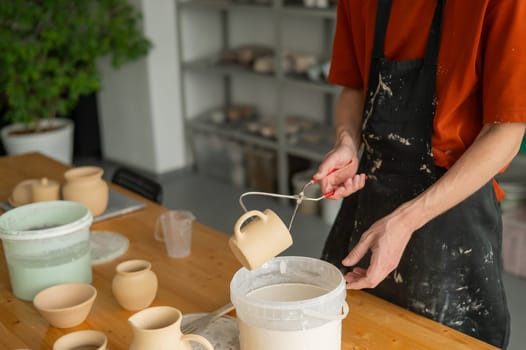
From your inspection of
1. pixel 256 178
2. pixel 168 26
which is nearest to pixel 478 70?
pixel 256 178

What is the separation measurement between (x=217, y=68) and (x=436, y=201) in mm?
3206

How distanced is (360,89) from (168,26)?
2.94 m

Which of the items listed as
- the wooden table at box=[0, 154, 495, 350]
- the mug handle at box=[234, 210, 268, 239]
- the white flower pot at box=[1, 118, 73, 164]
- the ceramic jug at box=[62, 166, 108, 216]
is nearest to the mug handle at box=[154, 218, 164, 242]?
the wooden table at box=[0, 154, 495, 350]

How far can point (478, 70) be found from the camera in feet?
4.40

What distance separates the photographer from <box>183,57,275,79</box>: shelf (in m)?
4.18

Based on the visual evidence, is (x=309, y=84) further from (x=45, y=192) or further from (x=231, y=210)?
(x=45, y=192)

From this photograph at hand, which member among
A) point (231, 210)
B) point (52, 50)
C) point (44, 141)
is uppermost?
point (52, 50)

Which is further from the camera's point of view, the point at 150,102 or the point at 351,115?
the point at 150,102

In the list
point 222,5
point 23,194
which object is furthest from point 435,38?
point 222,5

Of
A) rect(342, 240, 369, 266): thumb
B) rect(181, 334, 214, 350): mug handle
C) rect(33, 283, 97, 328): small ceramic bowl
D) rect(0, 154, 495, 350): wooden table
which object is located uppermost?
rect(342, 240, 369, 266): thumb

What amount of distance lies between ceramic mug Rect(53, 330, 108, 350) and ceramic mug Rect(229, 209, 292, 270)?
312 millimetres

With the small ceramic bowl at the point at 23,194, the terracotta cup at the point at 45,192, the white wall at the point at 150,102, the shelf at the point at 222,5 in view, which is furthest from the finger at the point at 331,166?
the white wall at the point at 150,102

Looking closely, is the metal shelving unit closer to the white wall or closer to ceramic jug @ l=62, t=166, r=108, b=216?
the white wall

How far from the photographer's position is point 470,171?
131cm
